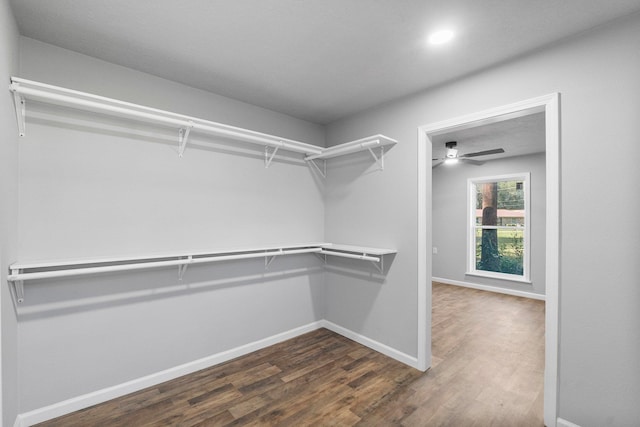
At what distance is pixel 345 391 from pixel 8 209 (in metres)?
2.53

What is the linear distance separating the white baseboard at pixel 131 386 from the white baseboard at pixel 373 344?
648mm

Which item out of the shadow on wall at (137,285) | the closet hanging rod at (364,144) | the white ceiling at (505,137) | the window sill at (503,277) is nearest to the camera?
the shadow on wall at (137,285)

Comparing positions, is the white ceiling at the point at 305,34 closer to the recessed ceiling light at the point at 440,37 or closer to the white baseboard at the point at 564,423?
the recessed ceiling light at the point at 440,37

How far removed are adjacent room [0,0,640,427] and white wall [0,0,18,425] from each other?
30 millimetres

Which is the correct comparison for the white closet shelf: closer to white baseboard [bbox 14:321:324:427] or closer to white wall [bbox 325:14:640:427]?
white baseboard [bbox 14:321:324:427]

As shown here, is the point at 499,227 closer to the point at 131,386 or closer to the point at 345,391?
the point at 345,391

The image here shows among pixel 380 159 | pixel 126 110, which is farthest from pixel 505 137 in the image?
pixel 126 110

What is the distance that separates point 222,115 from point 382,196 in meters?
1.80

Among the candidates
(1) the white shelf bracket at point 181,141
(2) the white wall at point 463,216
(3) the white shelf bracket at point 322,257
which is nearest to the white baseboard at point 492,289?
(2) the white wall at point 463,216

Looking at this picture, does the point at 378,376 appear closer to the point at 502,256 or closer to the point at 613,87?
the point at 613,87

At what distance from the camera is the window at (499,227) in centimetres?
542

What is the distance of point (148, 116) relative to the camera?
2119 millimetres

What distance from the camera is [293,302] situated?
3340 millimetres

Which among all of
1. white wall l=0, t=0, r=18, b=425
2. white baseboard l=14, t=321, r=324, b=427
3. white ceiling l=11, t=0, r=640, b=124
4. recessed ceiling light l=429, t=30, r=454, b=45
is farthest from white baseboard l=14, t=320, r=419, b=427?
recessed ceiling light l=429, t=30, r=454, b=45
